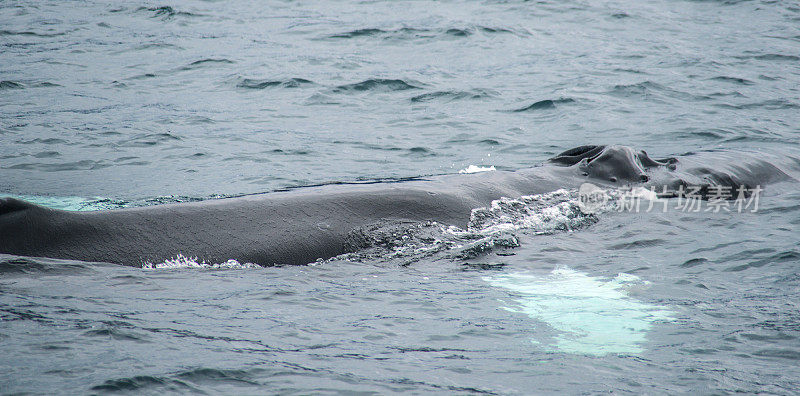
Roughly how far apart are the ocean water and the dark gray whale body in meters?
0.20

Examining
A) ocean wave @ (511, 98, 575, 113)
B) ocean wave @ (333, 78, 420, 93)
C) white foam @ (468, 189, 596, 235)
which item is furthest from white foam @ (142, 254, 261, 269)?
ocean wave @ (333, 78, 420, 93)

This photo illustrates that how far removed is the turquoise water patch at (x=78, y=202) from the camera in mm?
9914

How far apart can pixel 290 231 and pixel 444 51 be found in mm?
14747

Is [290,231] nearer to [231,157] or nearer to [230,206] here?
[230,206]

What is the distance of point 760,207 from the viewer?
390 inches

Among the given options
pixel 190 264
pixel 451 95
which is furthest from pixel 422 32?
pixel 190 264

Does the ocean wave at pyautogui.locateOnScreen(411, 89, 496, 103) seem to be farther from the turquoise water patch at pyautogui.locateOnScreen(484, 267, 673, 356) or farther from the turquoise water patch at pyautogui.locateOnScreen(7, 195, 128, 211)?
the turquoise water patch at pyautogui.locateOnScreen(484, 267, 673, 356)

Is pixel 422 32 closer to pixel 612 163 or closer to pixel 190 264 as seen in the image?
pixel 612 163

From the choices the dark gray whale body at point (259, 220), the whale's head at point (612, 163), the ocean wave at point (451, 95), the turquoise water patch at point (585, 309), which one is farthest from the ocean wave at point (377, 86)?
the turquoise water patch at point (585, 309)

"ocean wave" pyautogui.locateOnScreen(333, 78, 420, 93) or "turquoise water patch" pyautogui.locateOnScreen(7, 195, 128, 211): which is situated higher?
"ocean wave" pyautogui.locateOnScreen(333, 78, 420, 93)

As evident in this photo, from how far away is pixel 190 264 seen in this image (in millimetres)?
6820

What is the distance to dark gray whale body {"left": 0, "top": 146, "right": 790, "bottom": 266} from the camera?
6.48 metres

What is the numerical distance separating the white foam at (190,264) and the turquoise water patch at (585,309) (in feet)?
6.85

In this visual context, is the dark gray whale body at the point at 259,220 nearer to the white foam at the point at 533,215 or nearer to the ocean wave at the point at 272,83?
the white foam at the point at 533,215
